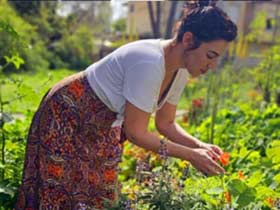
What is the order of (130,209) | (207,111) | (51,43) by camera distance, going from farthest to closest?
(51,43) < (207,111) < (130,209)

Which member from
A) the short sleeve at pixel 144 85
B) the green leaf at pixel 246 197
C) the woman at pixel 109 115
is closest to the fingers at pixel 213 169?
the woman at pixel 109 115

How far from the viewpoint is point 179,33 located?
198cm

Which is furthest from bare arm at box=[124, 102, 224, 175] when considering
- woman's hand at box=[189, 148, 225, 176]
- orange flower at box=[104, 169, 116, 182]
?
orange flower at box=[104, 169, 116, 182]

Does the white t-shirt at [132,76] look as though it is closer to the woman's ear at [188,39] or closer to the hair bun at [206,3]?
the woman's ear at [188,39]

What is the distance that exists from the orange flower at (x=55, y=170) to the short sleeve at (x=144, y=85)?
18.4 inches

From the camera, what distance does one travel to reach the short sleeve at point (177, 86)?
2213mm

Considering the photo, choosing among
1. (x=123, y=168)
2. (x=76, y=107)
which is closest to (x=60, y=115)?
(x=76, y=107)

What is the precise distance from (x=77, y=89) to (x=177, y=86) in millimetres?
458

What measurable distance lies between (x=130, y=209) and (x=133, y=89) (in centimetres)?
46

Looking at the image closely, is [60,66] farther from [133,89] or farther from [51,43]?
[133,89]

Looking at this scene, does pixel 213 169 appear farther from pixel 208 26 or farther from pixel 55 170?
pixel 55 170

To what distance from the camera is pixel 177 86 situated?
2.28m

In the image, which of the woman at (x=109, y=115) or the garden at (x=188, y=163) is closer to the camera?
the garden at (x=188, y=163)

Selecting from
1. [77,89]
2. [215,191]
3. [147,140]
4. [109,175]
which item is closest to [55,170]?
[109,175]
